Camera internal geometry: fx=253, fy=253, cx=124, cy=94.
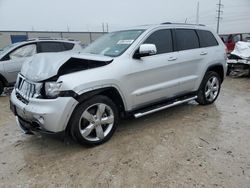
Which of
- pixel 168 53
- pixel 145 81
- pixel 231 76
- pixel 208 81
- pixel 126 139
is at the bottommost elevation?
pixel 231 76

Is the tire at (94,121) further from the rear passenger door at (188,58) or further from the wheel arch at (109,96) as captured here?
the rear passenger door at (188,58)

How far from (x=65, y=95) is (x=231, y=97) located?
16.6 ft

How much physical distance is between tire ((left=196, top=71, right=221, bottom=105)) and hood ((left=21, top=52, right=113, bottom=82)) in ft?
8.52

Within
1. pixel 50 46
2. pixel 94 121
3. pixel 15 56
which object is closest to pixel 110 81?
pixel 94 121

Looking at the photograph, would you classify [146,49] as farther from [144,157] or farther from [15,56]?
[15,56]

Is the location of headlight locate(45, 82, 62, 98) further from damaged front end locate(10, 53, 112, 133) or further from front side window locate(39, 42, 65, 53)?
front side window locate(39, 42, 65, 53)

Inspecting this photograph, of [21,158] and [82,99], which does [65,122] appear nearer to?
[82,99]

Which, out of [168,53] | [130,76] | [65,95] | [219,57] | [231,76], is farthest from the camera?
[231,76]

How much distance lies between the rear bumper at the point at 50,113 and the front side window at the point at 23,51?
460cm

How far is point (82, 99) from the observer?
3412 mm

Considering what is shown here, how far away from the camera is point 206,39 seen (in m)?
5.51

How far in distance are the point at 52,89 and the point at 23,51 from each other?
4.98 metres

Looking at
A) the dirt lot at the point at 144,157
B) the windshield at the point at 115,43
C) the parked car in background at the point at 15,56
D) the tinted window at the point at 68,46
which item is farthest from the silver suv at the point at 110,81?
the tinted window at the point at 68,46

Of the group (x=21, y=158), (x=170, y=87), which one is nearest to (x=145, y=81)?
(x=170, y=87)
